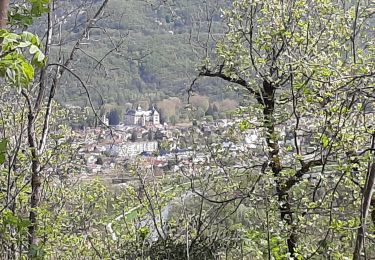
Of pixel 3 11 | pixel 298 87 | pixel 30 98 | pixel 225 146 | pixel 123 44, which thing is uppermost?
pixel 3 11

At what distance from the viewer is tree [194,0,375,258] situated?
425 centimetres

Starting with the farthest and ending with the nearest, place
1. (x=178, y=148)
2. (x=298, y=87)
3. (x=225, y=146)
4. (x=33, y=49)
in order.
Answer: (x=178, y=148)
(x=225, y=146)
(x=298, y=87)
(x=33, y=49)

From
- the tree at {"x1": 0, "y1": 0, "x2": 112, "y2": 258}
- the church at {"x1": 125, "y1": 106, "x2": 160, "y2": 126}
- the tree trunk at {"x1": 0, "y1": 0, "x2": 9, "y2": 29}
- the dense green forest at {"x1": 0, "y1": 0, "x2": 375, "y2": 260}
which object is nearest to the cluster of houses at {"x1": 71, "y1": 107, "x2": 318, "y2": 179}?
the dense green forest at {"x1": 0, "y1": 0, "x2": 375, "y2": 260}

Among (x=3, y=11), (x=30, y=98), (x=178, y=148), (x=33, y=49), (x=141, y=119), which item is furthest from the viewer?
(x=141, y=119)

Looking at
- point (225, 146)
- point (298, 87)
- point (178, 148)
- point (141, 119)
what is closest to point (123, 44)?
point (178, 148)

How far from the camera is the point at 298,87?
4488 mm

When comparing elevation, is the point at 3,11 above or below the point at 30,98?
above

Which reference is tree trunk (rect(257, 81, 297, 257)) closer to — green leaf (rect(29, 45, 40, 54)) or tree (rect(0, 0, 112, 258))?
tree (rect(0, 0, 112, 258))

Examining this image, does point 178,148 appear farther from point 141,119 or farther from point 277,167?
point 141,119

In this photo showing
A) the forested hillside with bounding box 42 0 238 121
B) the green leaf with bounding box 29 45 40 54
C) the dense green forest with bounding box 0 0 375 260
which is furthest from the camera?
the forested hillside with bounding box 42 0 238 121

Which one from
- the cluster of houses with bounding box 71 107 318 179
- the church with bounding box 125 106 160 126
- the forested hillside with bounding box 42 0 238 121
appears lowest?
the church with bounding box 125 106 160 126

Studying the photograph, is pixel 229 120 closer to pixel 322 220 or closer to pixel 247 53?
pixel 247 53

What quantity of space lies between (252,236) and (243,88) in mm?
2920

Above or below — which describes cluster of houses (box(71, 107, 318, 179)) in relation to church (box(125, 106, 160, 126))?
above
